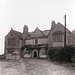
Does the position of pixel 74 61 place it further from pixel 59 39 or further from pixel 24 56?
pixel 24 56

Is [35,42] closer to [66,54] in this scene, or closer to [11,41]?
[11,41]

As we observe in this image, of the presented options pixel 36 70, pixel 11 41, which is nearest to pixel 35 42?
pixel 11 41

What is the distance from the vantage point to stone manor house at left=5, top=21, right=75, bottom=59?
143ft

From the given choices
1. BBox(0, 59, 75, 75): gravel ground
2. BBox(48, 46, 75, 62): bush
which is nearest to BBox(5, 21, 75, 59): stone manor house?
BBox(48, 46, 75, 62): bush

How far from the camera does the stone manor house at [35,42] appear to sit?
43438mm

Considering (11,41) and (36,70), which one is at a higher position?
(11,41)

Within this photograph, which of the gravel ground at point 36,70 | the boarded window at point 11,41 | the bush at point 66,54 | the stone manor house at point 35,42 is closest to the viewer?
the gravel ground at point 36,70

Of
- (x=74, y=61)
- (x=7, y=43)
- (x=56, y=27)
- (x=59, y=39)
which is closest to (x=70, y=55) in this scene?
(x=74, y=61)

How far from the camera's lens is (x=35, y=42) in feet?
161

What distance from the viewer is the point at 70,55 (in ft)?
105

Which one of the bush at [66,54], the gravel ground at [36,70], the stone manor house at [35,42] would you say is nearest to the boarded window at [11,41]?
the stone manor house at [35,42]

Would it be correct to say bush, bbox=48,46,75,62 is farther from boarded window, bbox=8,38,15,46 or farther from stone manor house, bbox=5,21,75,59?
boarded window, bbox=8,38,15,46

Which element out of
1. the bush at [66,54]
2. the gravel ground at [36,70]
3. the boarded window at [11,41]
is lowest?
the gravel ground at [36,70]

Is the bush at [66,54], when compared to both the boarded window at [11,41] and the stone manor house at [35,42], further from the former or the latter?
the boarded window at [11,41]
